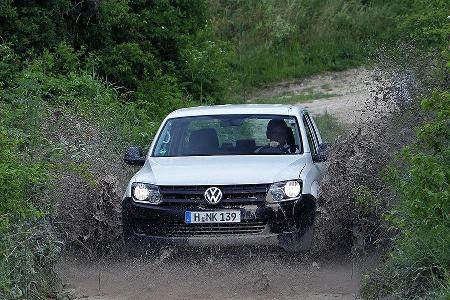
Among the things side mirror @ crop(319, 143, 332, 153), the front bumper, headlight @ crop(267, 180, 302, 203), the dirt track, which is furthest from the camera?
side mirror @ crop(319, 143, 332, 153)

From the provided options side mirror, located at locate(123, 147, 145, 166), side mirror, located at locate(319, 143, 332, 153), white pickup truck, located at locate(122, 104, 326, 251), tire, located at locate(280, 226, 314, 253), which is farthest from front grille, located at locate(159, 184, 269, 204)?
side mirror, located at locate(319, 143, 332, 153)

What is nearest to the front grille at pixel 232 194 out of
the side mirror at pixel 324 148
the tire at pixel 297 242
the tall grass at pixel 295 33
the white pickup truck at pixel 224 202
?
the white pickup truck at pixel 224 202

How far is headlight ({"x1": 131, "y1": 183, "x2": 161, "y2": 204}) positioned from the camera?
385 inches

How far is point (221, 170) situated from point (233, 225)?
614 millimetres

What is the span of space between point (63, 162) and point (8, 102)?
14.2ft

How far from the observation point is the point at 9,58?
16.9 m

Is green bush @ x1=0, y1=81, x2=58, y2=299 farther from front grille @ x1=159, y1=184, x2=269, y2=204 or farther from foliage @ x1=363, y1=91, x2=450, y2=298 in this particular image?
foliage @ x1=363, y1=91, x2=450, y2=298

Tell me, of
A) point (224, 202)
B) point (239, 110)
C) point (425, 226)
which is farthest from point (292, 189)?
point (425, 226)

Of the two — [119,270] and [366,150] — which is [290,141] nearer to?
[366,150]

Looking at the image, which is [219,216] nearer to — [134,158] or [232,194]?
[232,194]

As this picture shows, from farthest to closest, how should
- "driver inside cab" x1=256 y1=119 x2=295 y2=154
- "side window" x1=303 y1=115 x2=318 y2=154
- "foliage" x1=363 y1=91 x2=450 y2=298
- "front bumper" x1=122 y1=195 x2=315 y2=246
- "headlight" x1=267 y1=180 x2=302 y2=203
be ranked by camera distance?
1. "side window" x1=303 y1=115 x2=318 y2=154
2. "driver inside cab" x1=256 y1=119 x2=295 y2=154
3. "headlight" x1=267 y1=180 x2=302 y2=203
4. "front bumper" x1=122 y1=195 x2=315 y2=246
5. "foliage" x1=363 y1=91 x2=450 y2=298

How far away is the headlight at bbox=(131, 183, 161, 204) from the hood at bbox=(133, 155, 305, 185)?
64 millimetres

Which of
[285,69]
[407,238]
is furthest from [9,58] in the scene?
[285,69]

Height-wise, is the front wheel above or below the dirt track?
above
